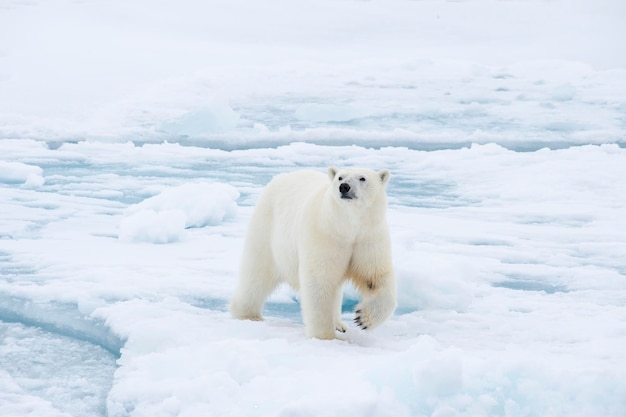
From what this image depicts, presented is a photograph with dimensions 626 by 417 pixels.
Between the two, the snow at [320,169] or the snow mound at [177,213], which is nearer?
the snow at [320,169]

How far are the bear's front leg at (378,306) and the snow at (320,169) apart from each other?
118 mm

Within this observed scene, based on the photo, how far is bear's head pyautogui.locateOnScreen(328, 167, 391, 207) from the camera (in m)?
2.83

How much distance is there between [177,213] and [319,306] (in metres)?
2.55

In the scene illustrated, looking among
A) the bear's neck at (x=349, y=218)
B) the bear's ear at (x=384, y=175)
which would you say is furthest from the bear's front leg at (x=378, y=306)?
the bear's ear at (x=384, y=175)

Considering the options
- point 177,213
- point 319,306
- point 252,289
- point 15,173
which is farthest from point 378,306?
point 15,173

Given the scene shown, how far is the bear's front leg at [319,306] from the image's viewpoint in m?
2.98

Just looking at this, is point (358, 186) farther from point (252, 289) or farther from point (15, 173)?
point (15, 173)

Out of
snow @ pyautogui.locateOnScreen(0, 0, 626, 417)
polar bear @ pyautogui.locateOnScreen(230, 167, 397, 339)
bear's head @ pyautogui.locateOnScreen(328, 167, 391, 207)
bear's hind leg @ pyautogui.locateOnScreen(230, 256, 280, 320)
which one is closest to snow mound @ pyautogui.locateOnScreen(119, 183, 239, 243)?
snow @ pyautogui.locateOnScreen(0, 0, 626, 417)

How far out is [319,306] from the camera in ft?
9.81

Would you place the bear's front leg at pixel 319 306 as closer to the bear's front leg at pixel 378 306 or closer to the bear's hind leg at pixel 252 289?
the bear's front leg at pixel 378 306

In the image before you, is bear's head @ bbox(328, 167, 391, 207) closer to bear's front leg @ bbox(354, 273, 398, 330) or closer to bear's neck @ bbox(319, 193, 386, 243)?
bear's neck @ bbox(319, 193, 386, 243)

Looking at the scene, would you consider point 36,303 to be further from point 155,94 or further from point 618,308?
point 155,94

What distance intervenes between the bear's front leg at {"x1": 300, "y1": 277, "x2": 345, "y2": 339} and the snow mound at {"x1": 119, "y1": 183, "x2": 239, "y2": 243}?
7.88ft

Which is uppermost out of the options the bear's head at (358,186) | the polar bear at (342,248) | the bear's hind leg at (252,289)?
the bear's head at (358,186)
